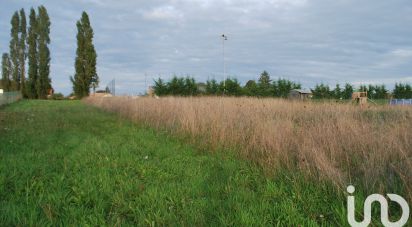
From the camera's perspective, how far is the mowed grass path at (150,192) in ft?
11.5

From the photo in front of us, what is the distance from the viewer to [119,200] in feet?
13.2

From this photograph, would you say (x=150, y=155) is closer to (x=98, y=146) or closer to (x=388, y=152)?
(x=98, y=146)

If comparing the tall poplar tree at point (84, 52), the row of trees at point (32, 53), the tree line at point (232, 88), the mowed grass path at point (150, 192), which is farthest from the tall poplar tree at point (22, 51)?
the mowed grass path at point (150, 192)

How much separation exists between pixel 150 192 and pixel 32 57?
5393 centimetres

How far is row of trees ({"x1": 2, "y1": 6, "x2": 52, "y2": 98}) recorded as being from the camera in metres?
51.8

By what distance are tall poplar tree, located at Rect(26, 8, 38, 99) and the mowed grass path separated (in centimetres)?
5040

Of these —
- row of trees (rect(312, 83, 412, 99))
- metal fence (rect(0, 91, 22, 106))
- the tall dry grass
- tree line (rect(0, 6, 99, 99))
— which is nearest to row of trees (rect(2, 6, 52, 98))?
tree line (rect(0, 6, 99, 99))

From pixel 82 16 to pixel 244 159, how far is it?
5298 cm

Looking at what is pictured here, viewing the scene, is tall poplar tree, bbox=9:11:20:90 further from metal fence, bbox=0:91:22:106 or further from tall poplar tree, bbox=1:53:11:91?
metal fence, bbox=0:91:22:106

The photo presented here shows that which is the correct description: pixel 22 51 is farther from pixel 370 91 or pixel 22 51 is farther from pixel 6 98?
pixel 370 91

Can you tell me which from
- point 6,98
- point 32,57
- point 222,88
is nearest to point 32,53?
point 32,57

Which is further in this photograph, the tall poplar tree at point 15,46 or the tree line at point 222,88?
the tall poplar tree at point 15,46

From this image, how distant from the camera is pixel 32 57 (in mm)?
51625

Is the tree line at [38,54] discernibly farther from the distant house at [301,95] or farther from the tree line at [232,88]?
the distant house at [301,95]
